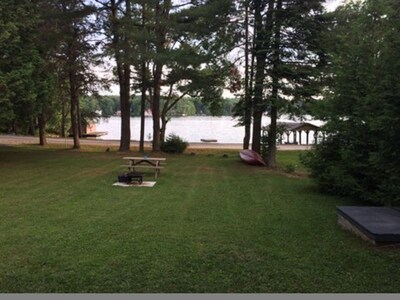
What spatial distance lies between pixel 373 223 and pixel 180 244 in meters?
2.56

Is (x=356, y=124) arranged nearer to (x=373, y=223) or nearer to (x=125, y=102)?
(x=373, y=223)

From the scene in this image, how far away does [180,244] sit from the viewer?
5234mm

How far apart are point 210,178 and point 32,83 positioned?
294 inches

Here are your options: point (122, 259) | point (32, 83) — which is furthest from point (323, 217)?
point (32, 83)

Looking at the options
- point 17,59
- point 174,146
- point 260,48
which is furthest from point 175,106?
point 17,59

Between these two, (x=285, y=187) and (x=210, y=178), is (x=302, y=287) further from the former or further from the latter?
(x=210, y=178)

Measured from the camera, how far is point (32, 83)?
15.0 metres

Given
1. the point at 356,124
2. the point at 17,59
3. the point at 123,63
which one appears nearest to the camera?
the point at 356,124

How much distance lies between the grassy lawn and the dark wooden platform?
0.13 meters

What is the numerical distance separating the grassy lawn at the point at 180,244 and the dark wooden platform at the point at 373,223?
0.13 meters

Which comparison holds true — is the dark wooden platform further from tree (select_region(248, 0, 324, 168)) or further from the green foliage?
tree (select_region(248, 0, 324, 168))

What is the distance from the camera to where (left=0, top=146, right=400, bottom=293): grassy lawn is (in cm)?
392

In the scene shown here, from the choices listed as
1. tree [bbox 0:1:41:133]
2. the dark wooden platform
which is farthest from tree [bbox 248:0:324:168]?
the dark wooden platform

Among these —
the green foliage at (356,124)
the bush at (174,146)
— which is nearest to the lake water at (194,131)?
the bush at (174,146)
